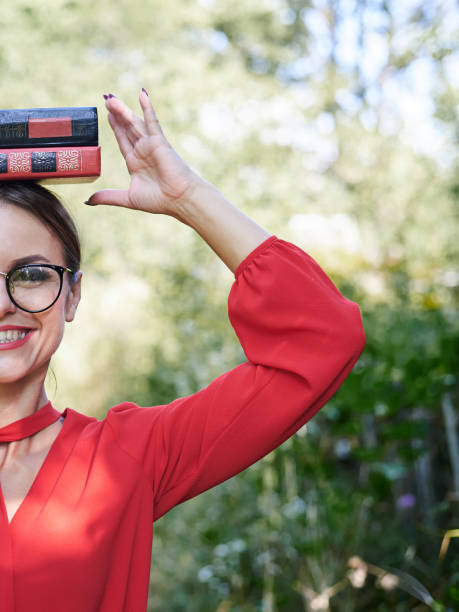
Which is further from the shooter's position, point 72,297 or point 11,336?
point 72,297

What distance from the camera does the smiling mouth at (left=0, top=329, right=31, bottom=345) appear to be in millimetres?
1287

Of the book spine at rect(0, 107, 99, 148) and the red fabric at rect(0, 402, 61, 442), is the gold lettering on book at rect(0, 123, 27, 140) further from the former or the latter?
→ the red fabric at rect(0, 402, 61, 442)

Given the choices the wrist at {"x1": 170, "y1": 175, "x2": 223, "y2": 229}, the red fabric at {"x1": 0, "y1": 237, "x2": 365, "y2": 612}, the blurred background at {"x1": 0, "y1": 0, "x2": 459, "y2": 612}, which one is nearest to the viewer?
the red fabric at {"x1": 0, "y1": 237, "x2": 365, "y2": 612}

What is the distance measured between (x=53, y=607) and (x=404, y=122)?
32.6 feet

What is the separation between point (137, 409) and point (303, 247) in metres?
4.76

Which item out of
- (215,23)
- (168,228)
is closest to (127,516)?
(168,228)

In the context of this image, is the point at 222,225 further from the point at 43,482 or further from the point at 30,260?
the point at 43,482

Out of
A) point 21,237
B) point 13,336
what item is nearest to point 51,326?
point 13,336

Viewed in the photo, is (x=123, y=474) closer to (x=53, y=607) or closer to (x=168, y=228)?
(x=53, y=607)

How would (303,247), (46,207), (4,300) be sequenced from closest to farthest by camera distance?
(4,300) → (46,207) → (303,247)

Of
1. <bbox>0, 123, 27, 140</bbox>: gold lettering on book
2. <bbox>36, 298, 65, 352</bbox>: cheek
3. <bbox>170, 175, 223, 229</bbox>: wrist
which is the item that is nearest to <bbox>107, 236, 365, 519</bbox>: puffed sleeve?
<bbox>170, 175, 223, 229</bbox>: wrist

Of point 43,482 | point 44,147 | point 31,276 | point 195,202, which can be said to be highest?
point 44,147

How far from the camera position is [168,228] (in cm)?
695

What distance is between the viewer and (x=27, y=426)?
1.33m
